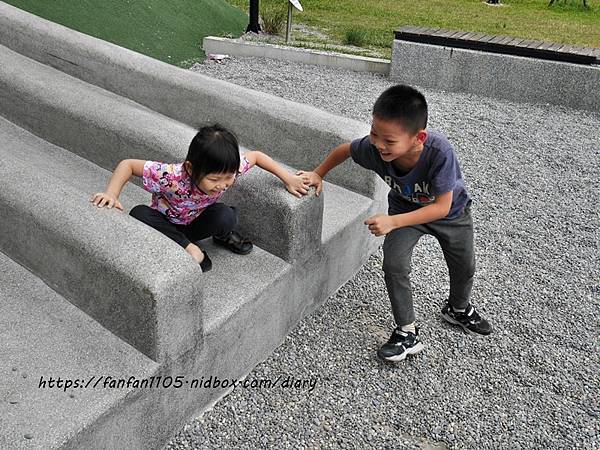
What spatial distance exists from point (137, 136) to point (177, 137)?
0.24 meters

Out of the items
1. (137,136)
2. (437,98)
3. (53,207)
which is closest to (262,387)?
(53,207)

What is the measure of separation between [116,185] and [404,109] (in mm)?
1244

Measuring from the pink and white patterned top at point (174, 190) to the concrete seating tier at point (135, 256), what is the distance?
28 cm

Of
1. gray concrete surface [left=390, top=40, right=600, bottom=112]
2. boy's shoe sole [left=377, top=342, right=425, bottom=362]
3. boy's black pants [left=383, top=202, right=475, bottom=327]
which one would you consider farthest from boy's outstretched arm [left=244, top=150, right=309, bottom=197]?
gray concrete surface [left=390, top=40, right=600, bottom=112]

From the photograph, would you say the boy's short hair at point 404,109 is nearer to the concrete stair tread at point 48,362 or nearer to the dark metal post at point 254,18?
the concrete stair tread at point 48,362

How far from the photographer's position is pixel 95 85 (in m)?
4.68

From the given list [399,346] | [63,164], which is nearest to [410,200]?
[399,346]

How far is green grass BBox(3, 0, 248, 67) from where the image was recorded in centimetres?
732

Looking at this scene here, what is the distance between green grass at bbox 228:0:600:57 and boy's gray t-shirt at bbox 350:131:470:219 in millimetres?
7084

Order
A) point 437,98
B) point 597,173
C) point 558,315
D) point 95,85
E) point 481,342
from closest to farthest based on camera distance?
1. point 481,342
2. point 558,315
3. point 95,85
4. point 597,173
5. point 437,98

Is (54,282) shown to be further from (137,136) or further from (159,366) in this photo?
(137,136)

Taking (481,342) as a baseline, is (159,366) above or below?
above

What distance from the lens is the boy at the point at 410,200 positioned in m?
2.77

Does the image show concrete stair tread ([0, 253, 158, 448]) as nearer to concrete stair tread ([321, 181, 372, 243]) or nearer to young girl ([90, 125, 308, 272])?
young girl ([90, 125, 308, 272])
